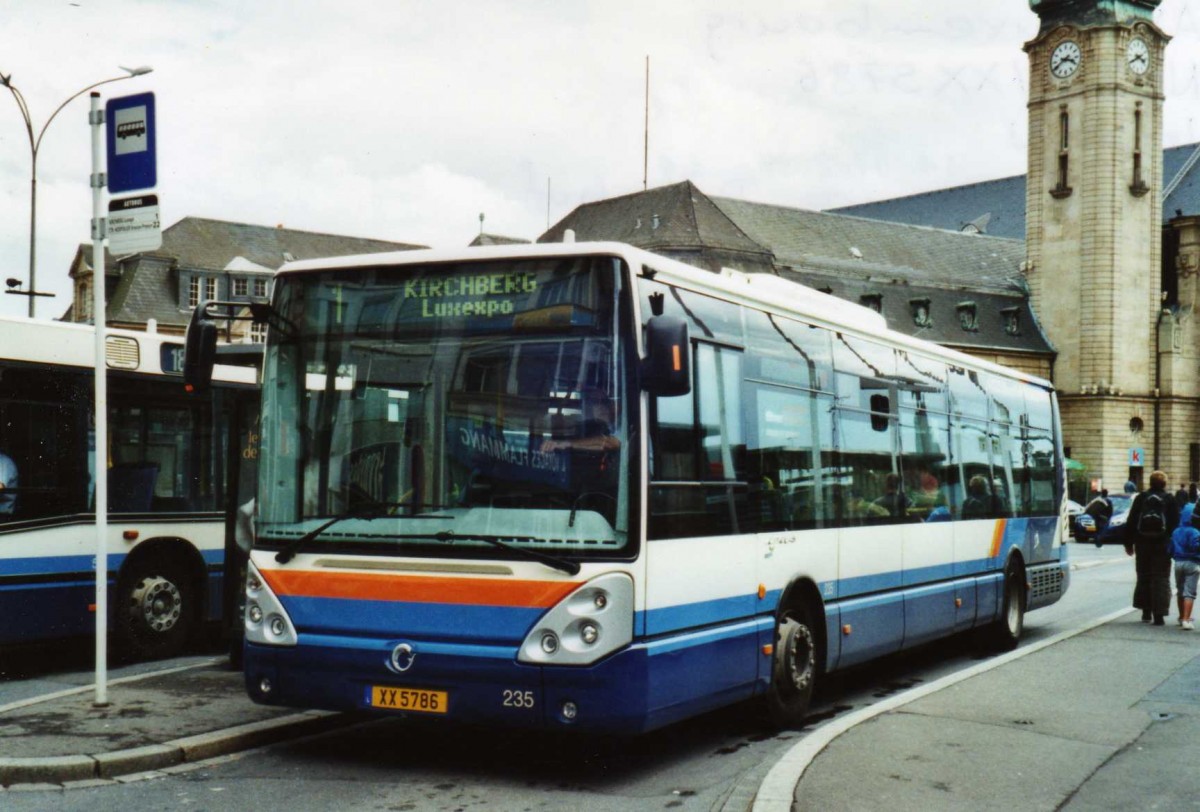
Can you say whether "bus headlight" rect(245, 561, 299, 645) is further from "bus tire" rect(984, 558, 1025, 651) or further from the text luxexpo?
"bus tire" rect(984, 558, 1025, 651)

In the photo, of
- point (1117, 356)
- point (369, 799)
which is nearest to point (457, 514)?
point (369, 799)

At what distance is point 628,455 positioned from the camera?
726 cm

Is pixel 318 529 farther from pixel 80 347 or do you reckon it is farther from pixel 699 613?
pixel 80 347

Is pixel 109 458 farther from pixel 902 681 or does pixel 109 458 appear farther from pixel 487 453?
pixel 902 681

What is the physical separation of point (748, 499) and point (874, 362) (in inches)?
116

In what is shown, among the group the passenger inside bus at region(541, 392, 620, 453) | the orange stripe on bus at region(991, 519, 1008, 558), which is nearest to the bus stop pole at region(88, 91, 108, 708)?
the passenger inside bus at region(541, 392, 620, 453)

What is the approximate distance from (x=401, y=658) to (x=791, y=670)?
2.78 metres

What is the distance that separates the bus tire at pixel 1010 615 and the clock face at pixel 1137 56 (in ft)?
219

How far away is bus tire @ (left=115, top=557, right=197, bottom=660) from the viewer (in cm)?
1205

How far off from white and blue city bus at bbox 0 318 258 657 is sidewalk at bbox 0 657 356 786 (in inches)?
50.6

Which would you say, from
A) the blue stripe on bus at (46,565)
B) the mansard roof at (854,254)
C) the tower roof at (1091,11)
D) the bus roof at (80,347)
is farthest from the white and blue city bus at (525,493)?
the tower roof at (1091,11)

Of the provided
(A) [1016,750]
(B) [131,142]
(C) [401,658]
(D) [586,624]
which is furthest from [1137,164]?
(C) [401,658]

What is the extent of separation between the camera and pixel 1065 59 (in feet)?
247

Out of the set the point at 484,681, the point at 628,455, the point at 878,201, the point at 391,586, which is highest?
the point at 878,201
